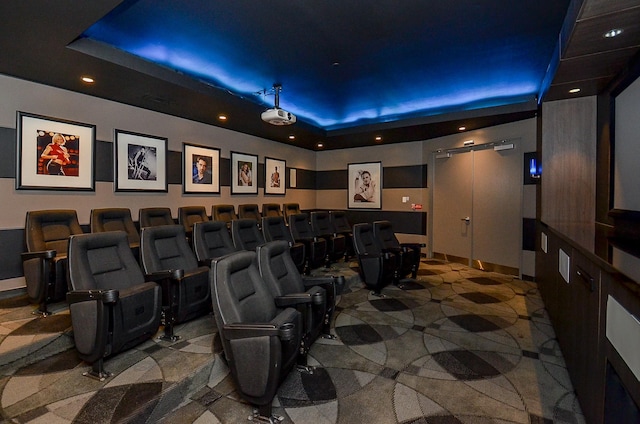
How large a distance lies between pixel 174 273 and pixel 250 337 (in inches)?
49.2

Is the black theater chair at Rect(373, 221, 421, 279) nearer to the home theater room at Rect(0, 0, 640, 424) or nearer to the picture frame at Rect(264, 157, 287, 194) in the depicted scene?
the home theater room at Rect(0, 0, 640, 424)

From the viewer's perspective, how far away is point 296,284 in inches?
115

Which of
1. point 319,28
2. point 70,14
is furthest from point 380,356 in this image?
point 70,14

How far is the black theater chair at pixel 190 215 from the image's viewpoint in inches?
205

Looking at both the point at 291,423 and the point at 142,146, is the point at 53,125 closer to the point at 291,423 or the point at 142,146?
the point at 142,146

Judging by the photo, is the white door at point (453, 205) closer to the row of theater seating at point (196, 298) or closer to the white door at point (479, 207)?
the white door at point (479, 207)

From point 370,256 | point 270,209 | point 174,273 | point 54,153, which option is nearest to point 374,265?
point 370,256

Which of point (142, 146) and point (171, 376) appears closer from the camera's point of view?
point (171, 376)

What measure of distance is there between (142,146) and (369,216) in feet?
17.1

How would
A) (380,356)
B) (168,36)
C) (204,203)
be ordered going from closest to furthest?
1. (380,356)
2. (168,36)
3. (204,203)

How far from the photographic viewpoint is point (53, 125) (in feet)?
13.3

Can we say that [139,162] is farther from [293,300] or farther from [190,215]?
[293,300]

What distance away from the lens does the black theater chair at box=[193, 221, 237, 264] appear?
3.60 metres

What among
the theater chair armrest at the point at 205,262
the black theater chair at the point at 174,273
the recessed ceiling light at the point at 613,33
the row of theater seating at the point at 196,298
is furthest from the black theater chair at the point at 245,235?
the recessed ceiling light at the point at 613,33
